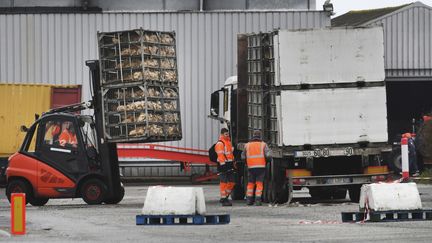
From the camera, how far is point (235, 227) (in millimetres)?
20234

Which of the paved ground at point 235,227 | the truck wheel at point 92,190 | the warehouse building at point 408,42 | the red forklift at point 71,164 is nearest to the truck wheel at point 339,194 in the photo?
the paved ground at point 235,227

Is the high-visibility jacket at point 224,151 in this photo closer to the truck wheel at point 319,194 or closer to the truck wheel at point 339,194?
the truck wheel at point 319,194

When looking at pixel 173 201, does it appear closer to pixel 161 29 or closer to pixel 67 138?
pixel 67 138

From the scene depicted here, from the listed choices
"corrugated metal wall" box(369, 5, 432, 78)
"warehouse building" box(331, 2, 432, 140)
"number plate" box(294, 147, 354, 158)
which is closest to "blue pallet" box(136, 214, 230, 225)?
"number plate" box(294, 147, 354, 158)

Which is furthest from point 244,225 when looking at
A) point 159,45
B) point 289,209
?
point 159,45

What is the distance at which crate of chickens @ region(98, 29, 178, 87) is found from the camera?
2723 cm

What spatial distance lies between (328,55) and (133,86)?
13.3 feet

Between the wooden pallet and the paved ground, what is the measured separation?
24 centimetres

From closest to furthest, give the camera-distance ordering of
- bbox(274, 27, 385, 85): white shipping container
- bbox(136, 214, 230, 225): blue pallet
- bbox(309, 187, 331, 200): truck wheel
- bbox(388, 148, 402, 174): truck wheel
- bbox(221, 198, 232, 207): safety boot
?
bbox(136, 214, 230, 225): blue pallet
bbox(274, 27, 385, 85): white shipping container
bbox(221, 198, 232, 207): safety boot
bbox(309, 187, 331, 200): truck wheel
bbox(388, 148, 402, 174): truck wheel

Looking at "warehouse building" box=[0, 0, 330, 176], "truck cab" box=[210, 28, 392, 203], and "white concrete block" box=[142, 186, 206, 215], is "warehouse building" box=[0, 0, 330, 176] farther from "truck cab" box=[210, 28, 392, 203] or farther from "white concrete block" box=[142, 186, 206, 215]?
"white concrete block" box=[142, 186, 206, 215]

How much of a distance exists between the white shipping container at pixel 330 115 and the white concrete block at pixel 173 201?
17.8ft

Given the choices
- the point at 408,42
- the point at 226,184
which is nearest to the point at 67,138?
the point at 226,184

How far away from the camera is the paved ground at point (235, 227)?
18062 mm

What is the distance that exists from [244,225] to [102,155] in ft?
25.4
